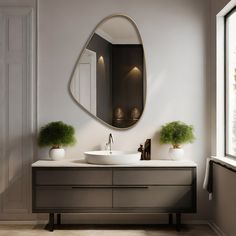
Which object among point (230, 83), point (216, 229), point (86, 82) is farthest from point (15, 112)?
point (216, 229)

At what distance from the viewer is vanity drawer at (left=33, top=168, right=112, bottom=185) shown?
4.47m

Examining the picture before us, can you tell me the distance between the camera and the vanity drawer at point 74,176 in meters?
4.47

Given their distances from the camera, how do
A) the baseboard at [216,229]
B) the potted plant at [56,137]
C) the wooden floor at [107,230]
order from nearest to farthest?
the baseboard at [216,229] → the wooden floor at [107,230] → the potted plant at [56,137]

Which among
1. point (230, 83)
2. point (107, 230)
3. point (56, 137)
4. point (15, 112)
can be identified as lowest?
point (107, 230)

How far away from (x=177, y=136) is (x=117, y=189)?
81 centimetres

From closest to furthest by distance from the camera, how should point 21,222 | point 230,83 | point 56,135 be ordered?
1. point 230,83
2. point 56,135
3. point 21,222

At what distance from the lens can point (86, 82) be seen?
16.1 feet

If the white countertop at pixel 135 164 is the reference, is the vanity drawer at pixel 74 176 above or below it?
below

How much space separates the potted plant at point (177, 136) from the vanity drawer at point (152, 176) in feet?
0.93

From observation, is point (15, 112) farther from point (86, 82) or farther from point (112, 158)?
point (112, 158)

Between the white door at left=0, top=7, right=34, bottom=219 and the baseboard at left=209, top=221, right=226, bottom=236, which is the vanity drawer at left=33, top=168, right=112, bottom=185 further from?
the baseboard at left=209, top=221, right=226, bottom=236

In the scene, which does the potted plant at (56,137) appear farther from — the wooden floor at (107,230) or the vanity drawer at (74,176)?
the wooden floor at (107,230)

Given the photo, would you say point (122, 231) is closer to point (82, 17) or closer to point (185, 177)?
point (185, 177)

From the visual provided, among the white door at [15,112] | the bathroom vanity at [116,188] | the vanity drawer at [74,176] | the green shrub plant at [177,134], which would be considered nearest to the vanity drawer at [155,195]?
the bathroom vanity at [116,188]
